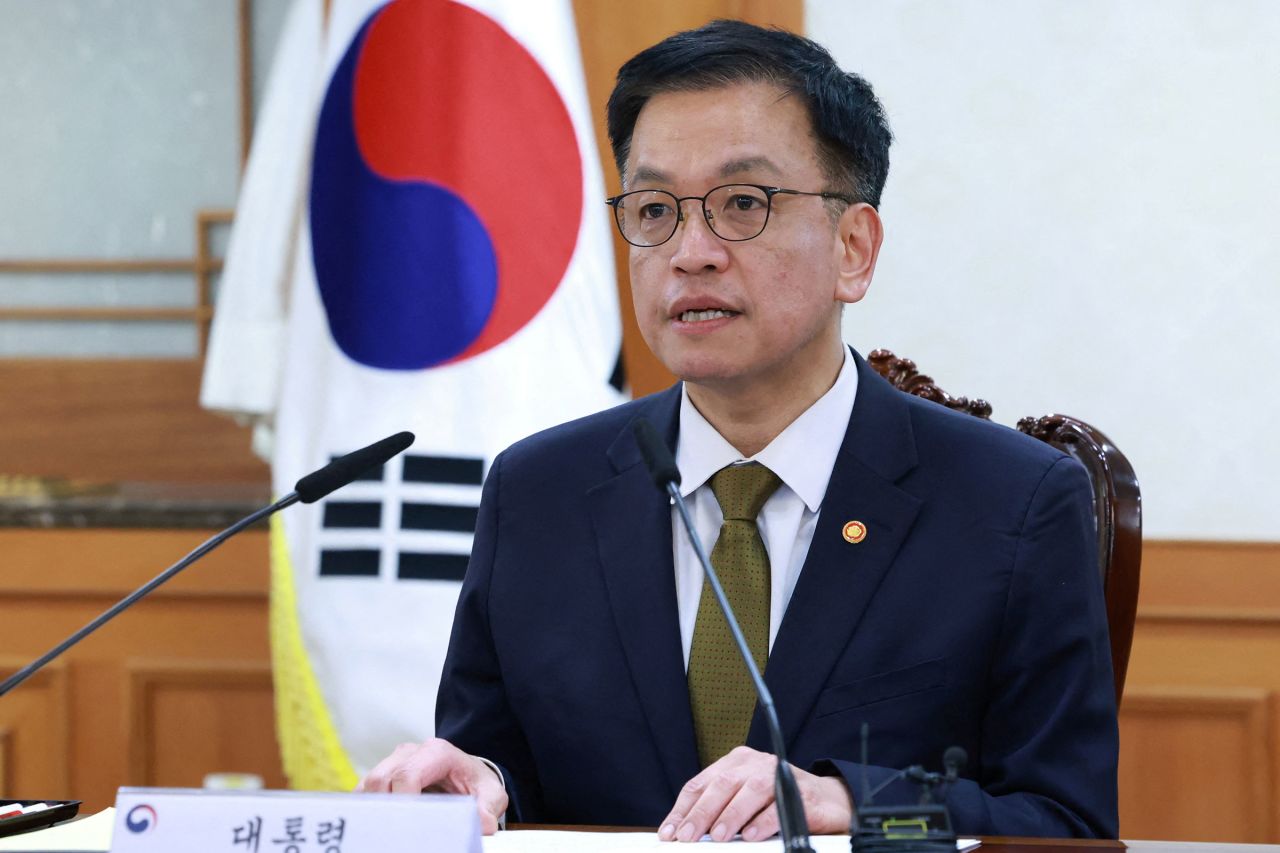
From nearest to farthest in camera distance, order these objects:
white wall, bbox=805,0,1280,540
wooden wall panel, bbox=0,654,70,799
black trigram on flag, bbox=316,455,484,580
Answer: black trigram on flag, bbox=316,455,484,580
white wall, bbox=805,0,1280,540
wooden wall panel, bbox=0,654,70,799

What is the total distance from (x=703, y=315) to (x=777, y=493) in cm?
20

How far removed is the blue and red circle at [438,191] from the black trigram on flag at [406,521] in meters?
0.19

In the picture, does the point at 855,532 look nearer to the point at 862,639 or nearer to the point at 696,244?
the point at 862,639

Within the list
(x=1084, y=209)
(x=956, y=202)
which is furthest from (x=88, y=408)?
(x=1084, y=209)

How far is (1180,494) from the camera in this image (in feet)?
9.27

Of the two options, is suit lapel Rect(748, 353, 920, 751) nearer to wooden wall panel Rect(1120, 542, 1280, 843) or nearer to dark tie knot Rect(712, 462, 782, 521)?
dark tie knot Rect(712, 462, 782, 521)

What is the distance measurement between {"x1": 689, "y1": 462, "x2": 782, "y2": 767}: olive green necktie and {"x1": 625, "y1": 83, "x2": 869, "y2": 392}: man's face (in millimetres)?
147

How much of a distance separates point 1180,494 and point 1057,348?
1.19 feet

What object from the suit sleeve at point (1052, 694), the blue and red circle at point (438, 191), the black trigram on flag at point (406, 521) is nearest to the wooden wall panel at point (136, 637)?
the black trigram on flag at point (406, 521)

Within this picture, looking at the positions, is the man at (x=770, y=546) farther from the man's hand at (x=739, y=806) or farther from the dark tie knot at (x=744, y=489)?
the man's hand at (x=739, y=806)

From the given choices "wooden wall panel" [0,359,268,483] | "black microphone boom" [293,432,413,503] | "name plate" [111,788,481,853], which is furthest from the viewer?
"wooden wall panel" [0,359,268,483]

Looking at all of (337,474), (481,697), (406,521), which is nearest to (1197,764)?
(406,521)

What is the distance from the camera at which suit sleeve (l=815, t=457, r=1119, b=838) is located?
132cm

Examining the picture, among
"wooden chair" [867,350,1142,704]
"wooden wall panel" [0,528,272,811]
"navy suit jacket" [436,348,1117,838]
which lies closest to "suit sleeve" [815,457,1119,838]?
"navy suit jacket" [436,348,1117,838]
